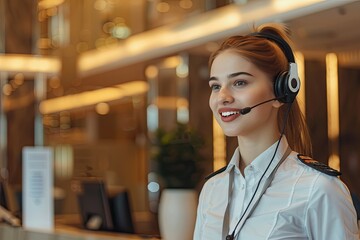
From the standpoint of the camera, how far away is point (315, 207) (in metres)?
1.68

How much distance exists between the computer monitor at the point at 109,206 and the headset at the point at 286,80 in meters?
2.90

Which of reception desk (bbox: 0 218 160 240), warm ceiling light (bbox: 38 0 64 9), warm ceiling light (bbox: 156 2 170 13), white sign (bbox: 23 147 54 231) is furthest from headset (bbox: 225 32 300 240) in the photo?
warm ceiling light (bbox: 38 0 64 9)

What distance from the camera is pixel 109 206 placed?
15.6ft

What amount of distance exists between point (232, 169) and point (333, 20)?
11.3 ft

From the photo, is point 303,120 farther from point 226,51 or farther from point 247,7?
point 247,7

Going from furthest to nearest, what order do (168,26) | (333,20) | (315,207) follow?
(168,26) < (333,20) < (315,207)

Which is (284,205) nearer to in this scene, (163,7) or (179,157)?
(179,157)

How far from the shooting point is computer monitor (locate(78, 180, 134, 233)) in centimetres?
471

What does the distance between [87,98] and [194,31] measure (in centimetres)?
348

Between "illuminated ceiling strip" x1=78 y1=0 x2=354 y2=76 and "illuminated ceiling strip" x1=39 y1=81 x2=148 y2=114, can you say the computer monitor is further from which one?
"illuminated ceiling strip" x1=39 y1=81 x2=148 y2=114

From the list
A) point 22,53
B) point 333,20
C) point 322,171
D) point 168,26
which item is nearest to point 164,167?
point 333,20

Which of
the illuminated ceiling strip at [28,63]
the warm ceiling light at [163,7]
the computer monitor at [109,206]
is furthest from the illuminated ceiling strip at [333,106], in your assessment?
the illuminated ceiling strip at [28,63]

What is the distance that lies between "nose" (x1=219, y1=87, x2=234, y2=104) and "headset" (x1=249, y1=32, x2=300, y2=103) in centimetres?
11

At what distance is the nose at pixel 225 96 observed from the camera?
6.10 feet
